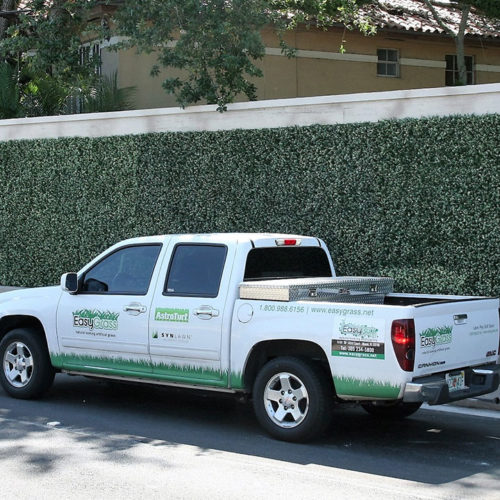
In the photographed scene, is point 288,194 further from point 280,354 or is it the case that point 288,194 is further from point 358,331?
point 358,331

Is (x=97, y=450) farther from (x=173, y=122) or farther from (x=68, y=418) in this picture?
(x=173, y=122)

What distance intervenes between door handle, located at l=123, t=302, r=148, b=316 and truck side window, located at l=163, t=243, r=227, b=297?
276 mm

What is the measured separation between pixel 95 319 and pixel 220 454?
2.41 metres

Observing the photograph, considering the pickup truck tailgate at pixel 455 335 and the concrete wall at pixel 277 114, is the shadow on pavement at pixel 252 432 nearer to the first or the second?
the pickup truck tailgate at pixel 455 335

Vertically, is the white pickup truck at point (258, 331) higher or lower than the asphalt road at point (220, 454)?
higher

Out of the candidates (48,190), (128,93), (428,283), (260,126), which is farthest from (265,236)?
(128,93)

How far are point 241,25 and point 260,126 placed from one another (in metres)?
2.06


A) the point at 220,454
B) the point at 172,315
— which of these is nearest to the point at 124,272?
the point at 172,315

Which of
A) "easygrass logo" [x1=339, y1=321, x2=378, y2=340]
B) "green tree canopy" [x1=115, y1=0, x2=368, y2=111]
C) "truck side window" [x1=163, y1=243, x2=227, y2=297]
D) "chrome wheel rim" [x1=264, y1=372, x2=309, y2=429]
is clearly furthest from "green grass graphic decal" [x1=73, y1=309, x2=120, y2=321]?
"green tree canopy" [x1=115, y1=0, x2=368, y2=111]

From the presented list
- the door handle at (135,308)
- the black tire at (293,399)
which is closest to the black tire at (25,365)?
the door handle at (135,308)

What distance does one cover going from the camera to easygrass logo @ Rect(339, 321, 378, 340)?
289 inches

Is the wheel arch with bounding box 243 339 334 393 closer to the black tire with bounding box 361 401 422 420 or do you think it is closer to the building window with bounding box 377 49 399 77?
the black tire with bounding box 361 401 422 420

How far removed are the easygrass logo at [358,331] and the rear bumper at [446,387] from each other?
488 millimetres

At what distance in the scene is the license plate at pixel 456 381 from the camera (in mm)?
7633
